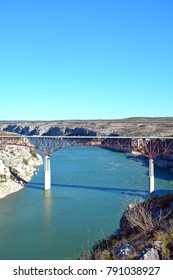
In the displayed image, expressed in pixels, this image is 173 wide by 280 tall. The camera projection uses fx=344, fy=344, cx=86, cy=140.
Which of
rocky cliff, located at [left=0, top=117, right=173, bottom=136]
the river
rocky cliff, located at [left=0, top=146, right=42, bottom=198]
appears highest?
rocky cliff, located at [left=0, top=117, right=173, bottom=136]

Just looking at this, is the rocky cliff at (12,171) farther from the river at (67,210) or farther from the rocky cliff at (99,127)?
the rocky cliff at (99,127)

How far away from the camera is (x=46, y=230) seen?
22.3m

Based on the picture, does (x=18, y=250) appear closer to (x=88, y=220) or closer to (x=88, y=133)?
(x=88, y=220)

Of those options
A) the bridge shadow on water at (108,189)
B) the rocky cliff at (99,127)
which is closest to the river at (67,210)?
the bridge shadow on water at (108,189)

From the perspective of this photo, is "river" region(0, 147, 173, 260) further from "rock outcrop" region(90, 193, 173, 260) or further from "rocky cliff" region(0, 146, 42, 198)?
"rock outcrop" region(90, 193, 173, 260)

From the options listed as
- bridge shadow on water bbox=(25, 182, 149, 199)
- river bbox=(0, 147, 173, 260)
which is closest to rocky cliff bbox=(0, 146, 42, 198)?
river bbox=(0, 147, 173, 260)

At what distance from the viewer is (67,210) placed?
1053 inches

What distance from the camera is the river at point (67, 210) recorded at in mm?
19516

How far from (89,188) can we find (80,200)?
14.0 feet

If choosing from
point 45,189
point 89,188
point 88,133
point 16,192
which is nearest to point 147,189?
point 89,188

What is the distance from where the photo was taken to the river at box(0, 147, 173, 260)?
1952 cm

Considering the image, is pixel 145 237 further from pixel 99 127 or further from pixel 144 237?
pixel 99 127

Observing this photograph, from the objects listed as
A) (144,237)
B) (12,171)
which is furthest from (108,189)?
(144,237)

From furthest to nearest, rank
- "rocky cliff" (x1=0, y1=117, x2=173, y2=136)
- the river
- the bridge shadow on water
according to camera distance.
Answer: "rocky cliff" (x1=0, y1=117, x2=173, y2=136) → the bridge shadow on water → the river
